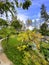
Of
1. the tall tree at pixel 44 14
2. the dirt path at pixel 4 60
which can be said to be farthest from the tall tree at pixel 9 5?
the tall tree at pixel 44 14

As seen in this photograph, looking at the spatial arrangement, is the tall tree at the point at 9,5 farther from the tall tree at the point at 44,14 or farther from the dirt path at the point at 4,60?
the tall tree at the point at 44,14

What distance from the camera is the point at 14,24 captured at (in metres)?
6.64

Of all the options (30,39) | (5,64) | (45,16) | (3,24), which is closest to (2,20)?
(3,24)

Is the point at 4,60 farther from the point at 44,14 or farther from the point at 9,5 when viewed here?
the point at 44,14

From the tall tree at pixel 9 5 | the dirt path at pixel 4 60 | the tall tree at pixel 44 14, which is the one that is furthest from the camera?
the tall tree at pixel 44 14

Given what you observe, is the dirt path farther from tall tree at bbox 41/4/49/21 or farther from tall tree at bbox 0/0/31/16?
tall tree at bbox 41/4/49/21

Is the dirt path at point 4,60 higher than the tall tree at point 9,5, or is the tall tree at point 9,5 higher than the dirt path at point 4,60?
the tall tree at point 9,5

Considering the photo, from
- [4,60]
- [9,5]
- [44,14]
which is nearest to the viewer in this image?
[9,5]

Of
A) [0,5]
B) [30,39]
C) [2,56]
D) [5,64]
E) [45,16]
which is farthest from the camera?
[45,16]

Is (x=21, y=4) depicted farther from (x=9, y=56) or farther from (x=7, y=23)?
(x=9, y=56)

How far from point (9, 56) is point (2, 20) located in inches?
491

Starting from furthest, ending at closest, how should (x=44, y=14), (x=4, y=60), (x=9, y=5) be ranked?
(x=44, y=14) → (x=4, y=60) → (x=9, y=5)

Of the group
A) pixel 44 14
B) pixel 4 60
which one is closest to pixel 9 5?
pixel 4 60

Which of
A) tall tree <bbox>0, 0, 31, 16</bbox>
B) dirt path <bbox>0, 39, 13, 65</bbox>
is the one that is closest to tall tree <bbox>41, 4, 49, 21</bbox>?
dirt path <bbox>0, 39, 13, 65</bbox>
